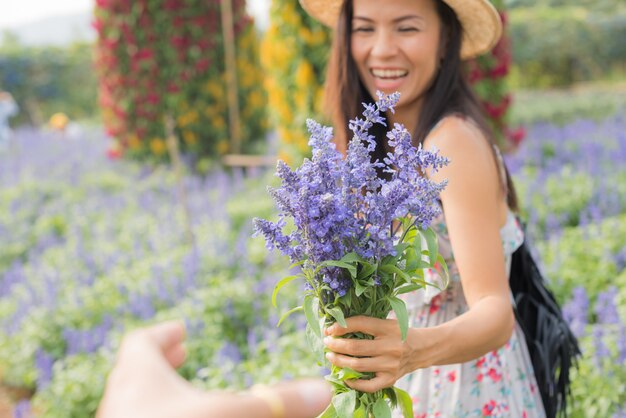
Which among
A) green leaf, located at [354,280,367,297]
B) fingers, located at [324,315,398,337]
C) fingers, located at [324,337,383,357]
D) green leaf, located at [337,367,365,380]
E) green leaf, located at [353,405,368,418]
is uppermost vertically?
green leaf, located at [354,280,367,297]

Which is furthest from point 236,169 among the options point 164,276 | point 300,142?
point 164,276

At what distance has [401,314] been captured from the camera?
1112mm

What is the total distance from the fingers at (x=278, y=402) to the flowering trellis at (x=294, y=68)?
465 centimetres

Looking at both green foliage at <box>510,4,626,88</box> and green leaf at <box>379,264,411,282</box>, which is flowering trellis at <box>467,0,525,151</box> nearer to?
green leaf at <box>379,264,411,282</box>

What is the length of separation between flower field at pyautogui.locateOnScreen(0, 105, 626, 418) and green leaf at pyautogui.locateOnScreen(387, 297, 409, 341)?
5.36 feet

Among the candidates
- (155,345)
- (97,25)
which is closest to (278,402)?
(155,345)

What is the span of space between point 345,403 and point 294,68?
15.7ft

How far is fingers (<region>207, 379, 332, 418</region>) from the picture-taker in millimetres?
733

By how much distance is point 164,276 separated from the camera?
4523 mm

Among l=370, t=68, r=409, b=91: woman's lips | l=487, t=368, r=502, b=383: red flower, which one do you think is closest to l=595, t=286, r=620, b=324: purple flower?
l=487, t=368, r=502, b=383: red flower

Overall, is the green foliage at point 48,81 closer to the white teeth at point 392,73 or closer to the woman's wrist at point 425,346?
the white teeth at point 392,73

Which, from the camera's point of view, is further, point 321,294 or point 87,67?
point 87,67

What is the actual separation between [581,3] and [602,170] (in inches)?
1187

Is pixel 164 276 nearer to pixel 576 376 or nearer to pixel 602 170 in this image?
pixel 576 376
